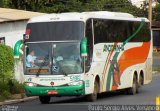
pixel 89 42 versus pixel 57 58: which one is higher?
pixel 89 42

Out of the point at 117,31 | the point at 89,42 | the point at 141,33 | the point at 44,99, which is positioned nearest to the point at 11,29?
the point at 141,33

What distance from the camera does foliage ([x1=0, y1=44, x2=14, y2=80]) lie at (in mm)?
28083

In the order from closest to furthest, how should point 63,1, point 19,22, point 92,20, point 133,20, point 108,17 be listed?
point 92,20 < point 108,17 < point 133,20 < point 19,22 < point 63,1

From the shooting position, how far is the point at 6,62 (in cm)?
2845

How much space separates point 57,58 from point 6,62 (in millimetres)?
7076

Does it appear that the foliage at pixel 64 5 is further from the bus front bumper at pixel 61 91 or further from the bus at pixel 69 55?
the bus front bumper at pixel 61 91

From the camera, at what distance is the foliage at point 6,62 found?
28083 millimetres

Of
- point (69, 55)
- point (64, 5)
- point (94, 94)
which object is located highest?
point (69, 55)

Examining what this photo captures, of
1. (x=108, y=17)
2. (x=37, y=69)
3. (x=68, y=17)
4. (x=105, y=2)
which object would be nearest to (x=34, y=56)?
(x=37, y=69)

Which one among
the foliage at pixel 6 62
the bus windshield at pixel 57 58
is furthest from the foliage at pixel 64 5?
the bus windshield at pixel 57 58

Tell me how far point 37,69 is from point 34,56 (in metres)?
0.50

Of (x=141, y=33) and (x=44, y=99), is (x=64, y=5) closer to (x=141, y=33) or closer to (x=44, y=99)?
(x=141, y=33)

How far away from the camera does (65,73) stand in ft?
71.5

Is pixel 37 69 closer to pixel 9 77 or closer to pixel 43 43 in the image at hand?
pixel 43 43
